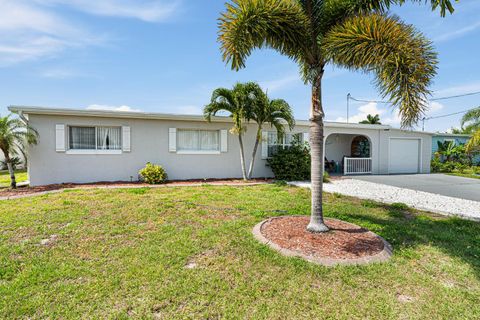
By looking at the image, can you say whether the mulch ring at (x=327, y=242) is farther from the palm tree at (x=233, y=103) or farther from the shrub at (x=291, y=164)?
the shrub at (x=291, y=164)

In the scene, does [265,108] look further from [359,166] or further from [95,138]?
[359,166]

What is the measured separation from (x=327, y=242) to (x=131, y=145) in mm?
9067

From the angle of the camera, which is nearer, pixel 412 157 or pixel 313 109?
pixel 313 109

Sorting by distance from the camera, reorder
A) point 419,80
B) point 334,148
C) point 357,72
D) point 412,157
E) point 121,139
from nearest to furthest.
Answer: point 419,80 → point 357,72 → point 121,139 → point 412,157 → point 334,148

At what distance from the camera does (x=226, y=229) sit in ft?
15.1

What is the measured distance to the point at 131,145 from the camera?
408 inches

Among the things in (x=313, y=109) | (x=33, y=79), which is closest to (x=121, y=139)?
(x=33, y=79)

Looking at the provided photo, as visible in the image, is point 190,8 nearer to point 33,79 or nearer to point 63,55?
point 63,55

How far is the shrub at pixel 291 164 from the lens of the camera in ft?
38.0

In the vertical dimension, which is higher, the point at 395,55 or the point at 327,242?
the point at 395,55

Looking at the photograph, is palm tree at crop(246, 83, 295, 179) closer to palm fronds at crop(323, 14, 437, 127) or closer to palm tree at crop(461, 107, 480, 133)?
palm fronds at crop(323, 14, 437, 127)

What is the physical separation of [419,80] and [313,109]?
159 cm

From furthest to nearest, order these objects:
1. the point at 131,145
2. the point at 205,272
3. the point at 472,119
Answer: the point at 472,119 → the point at 131,145 → the point at 205,272

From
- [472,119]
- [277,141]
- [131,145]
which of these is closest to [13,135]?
[131,145]
